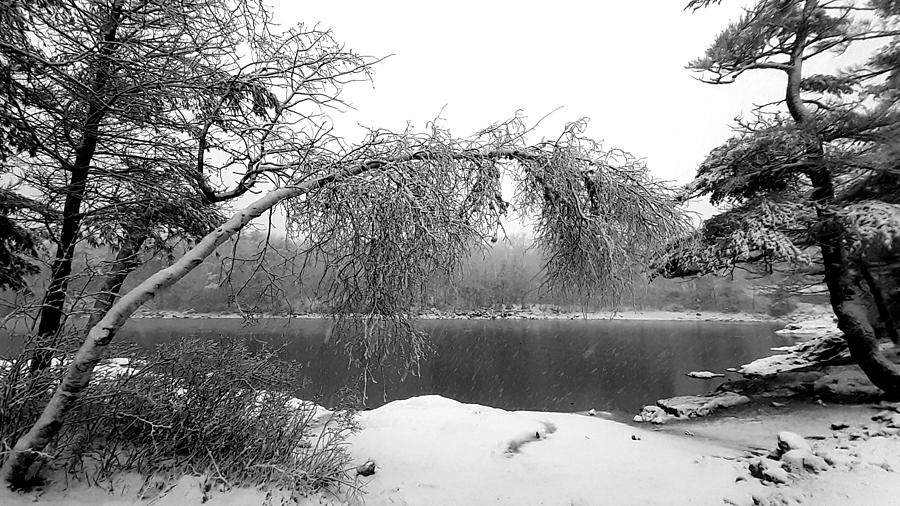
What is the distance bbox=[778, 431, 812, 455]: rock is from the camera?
591 centimetres

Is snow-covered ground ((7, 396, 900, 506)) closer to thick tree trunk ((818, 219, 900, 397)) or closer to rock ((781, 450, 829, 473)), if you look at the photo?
rock ((781, 450, 829, 473))

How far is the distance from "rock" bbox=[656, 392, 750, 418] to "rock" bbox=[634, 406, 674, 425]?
194mm

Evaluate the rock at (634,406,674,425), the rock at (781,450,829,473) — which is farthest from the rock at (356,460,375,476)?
the rock at (634,406,674,425)

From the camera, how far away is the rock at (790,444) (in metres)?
5.91

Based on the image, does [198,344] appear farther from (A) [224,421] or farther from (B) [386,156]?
(B) [386,156]

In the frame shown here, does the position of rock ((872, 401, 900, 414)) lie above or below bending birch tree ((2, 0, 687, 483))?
below

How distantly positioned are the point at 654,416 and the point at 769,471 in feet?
19.0

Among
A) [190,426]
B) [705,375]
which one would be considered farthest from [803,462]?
[705,375]

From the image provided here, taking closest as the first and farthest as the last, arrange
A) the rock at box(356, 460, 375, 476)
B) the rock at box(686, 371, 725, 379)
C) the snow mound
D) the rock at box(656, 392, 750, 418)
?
the snow mound → the rock at box(356, 460, 375, 476) → the rock at box(656, 392, 750, 418) → the rock at box(686, 371, 725, 379)

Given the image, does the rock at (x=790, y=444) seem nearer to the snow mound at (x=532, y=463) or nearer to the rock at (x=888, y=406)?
the snow mound at (x=532, y=463)

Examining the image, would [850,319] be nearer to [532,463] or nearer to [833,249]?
[833,249]

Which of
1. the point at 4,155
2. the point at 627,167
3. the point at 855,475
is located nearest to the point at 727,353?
the point at 855,475

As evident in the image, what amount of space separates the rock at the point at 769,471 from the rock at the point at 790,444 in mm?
400

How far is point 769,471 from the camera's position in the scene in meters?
5.46
